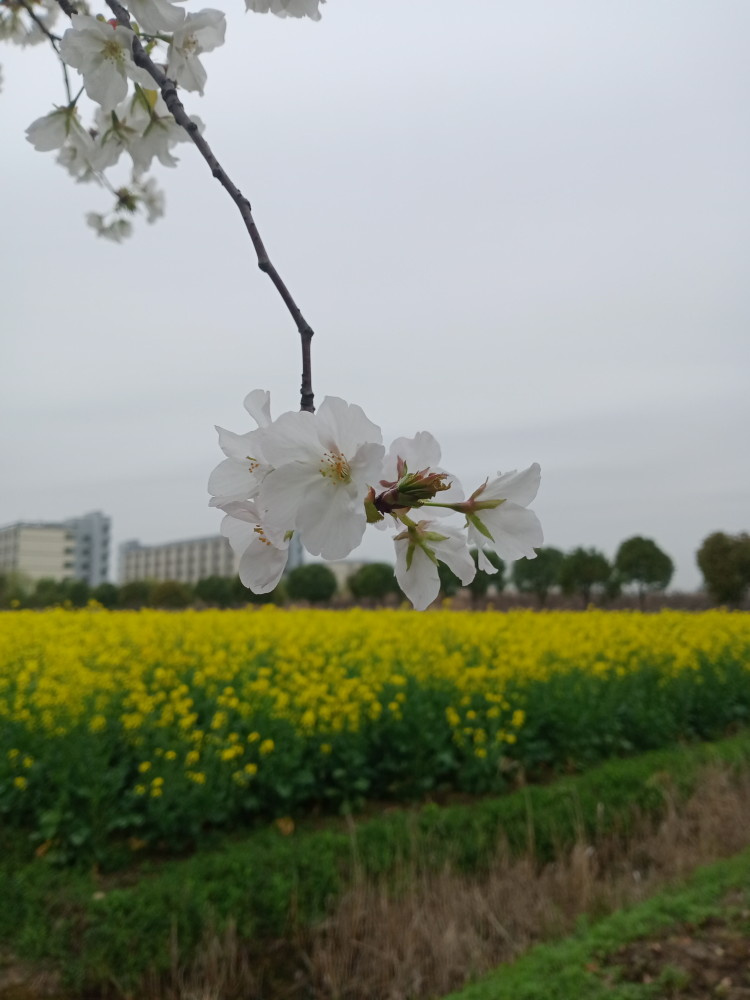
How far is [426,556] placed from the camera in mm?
704

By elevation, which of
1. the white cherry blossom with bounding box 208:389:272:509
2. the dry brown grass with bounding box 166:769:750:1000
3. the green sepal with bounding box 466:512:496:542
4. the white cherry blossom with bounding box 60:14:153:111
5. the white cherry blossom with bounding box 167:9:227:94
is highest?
the white cherry blossom with bounding box 167:9:227:94

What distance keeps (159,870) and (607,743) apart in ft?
9.49

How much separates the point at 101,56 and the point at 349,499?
0.68m

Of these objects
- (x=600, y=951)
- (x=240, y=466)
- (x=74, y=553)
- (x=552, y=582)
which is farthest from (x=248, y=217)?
(x=74, y=553)

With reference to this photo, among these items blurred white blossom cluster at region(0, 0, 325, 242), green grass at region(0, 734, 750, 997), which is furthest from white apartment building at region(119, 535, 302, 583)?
blurred white blossom cluster at region(0, 0, 325, 242)

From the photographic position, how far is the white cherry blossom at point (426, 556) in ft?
A: 2.29

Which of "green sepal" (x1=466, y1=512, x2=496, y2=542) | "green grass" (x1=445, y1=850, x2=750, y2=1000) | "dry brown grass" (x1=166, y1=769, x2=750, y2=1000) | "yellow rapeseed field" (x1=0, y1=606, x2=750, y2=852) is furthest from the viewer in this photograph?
"yellow rapeseed field" (x1=0, y1=606, x2=750, y2=852)

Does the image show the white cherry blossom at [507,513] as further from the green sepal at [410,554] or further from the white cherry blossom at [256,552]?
the white cherry blossom at [256,552]

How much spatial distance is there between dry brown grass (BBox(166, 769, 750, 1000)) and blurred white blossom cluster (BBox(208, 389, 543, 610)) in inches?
100

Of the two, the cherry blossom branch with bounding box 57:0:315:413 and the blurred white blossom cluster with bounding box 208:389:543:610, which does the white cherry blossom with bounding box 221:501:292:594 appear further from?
the cherry blossom branch with bounding box 57:0:315:413

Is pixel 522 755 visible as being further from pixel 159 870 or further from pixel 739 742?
pixel 159 870

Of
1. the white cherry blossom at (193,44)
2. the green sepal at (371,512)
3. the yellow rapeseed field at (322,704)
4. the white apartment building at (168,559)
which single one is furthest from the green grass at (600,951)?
the white apartment building at (168,559)

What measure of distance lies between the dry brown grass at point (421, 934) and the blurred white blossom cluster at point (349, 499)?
254 centimetres

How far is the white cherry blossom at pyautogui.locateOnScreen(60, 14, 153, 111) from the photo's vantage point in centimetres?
88
